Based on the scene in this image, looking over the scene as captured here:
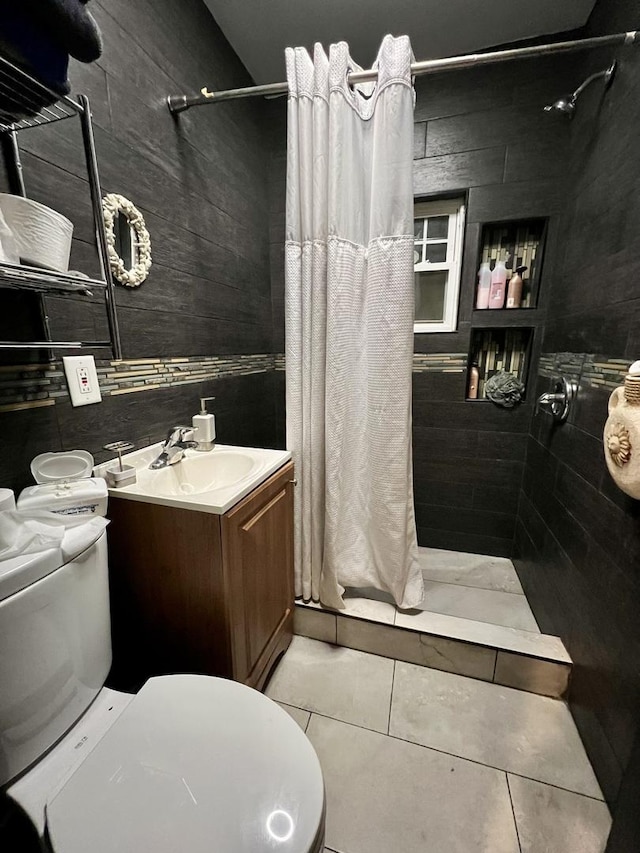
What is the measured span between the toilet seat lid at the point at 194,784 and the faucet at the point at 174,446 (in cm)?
65

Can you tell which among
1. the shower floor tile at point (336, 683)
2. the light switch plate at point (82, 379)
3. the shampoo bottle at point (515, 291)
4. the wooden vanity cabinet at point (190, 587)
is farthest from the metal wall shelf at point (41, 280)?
the shampoo bottle at point (515, 291)

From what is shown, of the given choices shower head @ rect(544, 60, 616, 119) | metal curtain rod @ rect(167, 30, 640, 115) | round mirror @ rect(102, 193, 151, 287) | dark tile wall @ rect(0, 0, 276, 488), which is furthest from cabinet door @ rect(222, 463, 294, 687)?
shower head @ rect(544, 60, 616, 119)

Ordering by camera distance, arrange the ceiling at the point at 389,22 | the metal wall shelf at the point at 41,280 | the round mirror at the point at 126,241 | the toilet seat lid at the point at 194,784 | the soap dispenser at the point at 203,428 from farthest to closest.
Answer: the ceiling at the point at 389,22 < the soap dispenser at the point at 203,428 < the round mirror at the point at 126,241 < the metal wall shelf at the point at 41,280 < the toilet seat lid at the point at 194,784

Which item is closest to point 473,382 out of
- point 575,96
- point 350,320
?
point 350,320

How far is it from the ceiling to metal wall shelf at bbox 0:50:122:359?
1177 mm

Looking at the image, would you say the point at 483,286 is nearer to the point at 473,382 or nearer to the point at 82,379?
the point at 473,382

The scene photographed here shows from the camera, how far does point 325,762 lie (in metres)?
1.08

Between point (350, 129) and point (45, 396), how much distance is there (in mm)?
1295

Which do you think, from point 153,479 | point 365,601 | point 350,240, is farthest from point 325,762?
point 350,240

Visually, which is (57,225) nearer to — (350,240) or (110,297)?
(110,297)

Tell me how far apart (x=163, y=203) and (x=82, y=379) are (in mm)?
742

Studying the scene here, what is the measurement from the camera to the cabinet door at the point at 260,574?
100 cm

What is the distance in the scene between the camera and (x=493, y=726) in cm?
119

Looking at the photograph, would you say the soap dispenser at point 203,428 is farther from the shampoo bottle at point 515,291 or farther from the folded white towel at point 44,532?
the shampoo bottle at point 515,291
